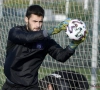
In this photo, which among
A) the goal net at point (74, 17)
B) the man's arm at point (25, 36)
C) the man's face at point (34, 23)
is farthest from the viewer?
the goal net at point (74, 17)

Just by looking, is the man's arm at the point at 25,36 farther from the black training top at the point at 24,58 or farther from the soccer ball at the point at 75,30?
the soccer ball at the point at 75,30

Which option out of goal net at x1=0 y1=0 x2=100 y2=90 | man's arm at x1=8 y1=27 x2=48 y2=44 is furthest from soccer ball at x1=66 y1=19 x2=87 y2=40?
goal net at x1=0 y1=0 x2=100 y2=90

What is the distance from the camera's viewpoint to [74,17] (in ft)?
17.9

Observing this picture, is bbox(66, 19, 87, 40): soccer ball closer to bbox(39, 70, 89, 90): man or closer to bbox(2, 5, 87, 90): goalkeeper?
bbox(2, 5, 87, 90): goalkeeper

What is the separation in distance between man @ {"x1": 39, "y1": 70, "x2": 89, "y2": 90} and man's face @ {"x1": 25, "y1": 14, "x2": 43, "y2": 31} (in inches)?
46.8

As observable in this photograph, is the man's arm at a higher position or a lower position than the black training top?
higher

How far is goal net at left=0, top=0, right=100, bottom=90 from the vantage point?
5238mm

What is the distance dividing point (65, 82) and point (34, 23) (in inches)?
50.5

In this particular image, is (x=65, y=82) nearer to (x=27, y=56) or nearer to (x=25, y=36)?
(x=27, y=56)

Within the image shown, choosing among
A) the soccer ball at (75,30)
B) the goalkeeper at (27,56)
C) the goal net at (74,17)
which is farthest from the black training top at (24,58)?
the goal net at (74,17)

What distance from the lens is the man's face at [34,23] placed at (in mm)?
3638

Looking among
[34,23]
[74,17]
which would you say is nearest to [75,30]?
[34,23]

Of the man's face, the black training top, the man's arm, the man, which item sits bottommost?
the man

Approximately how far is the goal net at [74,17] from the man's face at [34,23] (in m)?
1.58
